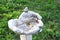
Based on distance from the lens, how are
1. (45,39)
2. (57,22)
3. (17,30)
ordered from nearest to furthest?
(17,30)
(45,39)
(57,22)

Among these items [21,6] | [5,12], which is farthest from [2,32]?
[21,6]

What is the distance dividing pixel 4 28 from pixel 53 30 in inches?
41.6

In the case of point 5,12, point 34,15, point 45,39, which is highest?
point 34,15

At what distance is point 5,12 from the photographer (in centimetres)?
570

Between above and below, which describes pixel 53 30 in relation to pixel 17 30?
below

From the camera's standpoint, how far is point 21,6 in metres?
5.97

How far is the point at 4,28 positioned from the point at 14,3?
118 centimetres

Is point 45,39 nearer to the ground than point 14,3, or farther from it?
nearer to the ground

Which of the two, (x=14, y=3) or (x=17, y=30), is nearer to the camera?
(x=17, y=30)

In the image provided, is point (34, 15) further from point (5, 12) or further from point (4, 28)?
point (5, 12)

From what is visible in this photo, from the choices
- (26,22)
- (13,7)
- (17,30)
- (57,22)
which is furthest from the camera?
(13,7)

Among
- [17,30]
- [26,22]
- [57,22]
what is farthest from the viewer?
[57,22]

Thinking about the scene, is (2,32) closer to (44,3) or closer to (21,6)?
(21,6)

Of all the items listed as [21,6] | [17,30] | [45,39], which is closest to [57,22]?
[45,39]
